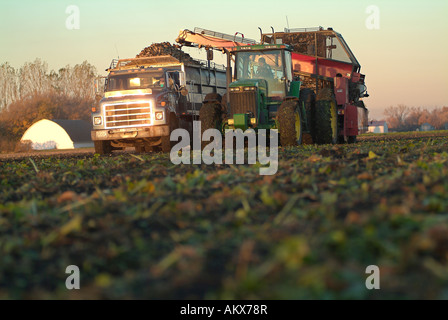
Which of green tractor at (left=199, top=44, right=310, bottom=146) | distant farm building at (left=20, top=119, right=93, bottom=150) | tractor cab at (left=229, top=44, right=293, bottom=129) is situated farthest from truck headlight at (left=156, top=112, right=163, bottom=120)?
distant farm building at (left=20, top=119, right=93, bottom=150)

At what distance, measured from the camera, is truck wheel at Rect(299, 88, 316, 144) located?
55.3ft

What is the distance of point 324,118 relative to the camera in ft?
56.5

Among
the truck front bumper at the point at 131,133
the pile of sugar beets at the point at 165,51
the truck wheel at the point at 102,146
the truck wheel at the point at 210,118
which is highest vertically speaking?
the pile of sugar beets at the point at 165,51

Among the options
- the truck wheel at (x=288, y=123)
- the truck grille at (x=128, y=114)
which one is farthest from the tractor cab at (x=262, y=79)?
the truck grille at (x=128, y=114)

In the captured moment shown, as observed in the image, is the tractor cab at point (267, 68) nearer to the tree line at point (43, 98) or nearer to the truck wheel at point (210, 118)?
the truck wheel at point (210, 118)

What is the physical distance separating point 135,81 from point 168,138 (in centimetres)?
222

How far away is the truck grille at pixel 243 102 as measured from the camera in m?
15.3

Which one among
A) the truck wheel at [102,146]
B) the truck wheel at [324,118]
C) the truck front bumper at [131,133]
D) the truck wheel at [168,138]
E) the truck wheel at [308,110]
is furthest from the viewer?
the truck wheel at [102,146]

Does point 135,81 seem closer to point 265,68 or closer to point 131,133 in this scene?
point 131,133

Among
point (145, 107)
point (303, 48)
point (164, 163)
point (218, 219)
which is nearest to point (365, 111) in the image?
point (303, 48)

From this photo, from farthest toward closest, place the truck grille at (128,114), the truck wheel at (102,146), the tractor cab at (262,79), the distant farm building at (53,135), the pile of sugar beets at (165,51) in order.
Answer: the distant farm building at (53,135)
the pile of sugar beets at (165,51)
the truck wheel at (102,146)
the truck grille at (128,114)
the tractor cab at (262,79)

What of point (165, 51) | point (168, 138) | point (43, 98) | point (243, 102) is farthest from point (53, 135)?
point (243, 102)

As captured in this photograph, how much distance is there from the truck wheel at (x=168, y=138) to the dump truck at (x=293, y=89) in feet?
7.57

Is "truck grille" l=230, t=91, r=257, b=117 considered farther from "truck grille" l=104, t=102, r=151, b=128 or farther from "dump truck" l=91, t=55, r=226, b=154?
"truck grille" l=104, t=102, r=151, b=128
